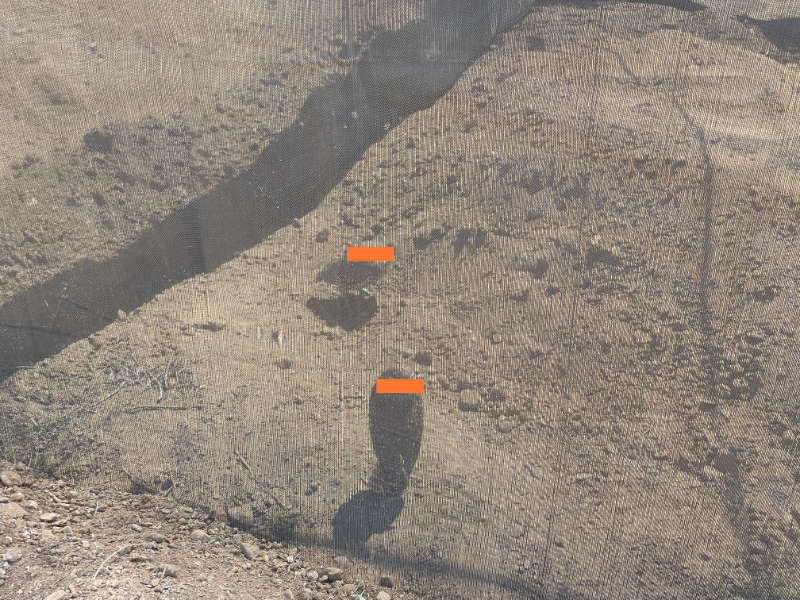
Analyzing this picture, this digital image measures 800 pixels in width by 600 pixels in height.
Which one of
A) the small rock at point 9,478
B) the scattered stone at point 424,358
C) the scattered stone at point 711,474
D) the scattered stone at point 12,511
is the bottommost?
the scattered stone at point 12,511

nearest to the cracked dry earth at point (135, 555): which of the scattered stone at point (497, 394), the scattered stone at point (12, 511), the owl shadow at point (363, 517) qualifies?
the scattered stone at point (12, 511)

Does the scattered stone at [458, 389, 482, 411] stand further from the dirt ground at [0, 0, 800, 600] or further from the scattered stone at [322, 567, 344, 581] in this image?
the scattered stone at [322, 567, 344, 581]

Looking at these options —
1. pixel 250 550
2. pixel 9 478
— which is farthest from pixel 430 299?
pixel 9 478

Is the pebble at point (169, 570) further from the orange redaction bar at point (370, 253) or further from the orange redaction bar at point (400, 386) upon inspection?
the orange redaction bar at point (370, 253)

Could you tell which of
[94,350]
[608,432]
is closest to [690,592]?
[608,432]

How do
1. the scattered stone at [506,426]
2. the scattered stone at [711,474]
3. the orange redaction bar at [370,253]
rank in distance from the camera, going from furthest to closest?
1. the orange redaction bar at [370,253]
2. the scattered stone at [506,426]
3. the scattered stone at [711,474]

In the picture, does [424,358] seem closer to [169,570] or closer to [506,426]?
[506,426]

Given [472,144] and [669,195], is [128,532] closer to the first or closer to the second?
[472,144]
